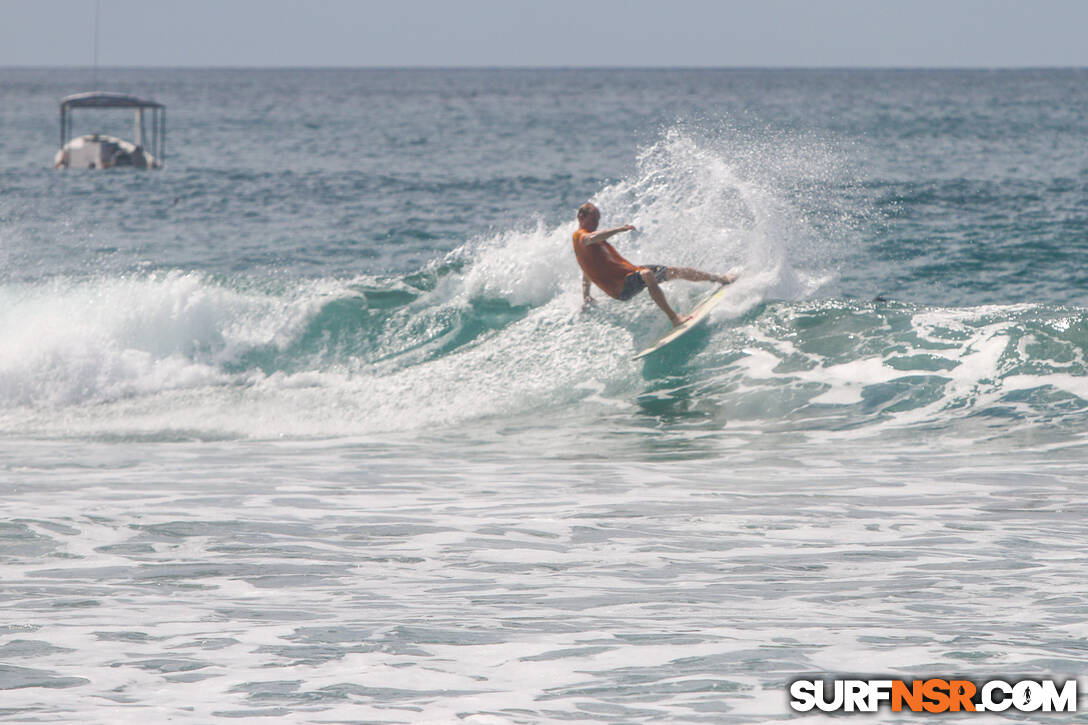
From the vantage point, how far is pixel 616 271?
1415cm

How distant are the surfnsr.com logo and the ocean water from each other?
105mm

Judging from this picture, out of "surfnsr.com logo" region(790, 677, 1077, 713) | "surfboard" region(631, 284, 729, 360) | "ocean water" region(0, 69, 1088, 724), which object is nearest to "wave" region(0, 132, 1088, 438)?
"ocean water" region(0, 69, 1088, 724)

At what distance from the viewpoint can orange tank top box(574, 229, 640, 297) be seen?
14062mm

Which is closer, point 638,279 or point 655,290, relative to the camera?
point 655,290

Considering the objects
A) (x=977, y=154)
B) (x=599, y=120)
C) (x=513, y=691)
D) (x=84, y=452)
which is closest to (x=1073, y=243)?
(x=84, y=452)

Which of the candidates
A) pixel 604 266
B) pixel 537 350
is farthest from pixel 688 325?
pixel 537 350

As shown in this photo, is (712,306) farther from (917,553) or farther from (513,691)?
(513,691)

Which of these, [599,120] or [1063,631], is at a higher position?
[599,120]

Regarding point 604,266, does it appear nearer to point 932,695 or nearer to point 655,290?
point 655,290

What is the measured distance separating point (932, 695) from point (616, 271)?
9.06 m

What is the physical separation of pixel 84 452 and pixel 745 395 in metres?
6.54

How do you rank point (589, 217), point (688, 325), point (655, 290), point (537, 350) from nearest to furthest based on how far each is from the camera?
point (589, 217), point (655, 290), point (688, 325), point (537, 350)

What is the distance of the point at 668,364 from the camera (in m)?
14.4

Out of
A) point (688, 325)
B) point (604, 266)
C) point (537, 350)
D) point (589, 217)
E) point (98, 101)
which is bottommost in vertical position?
point (537, 350)
